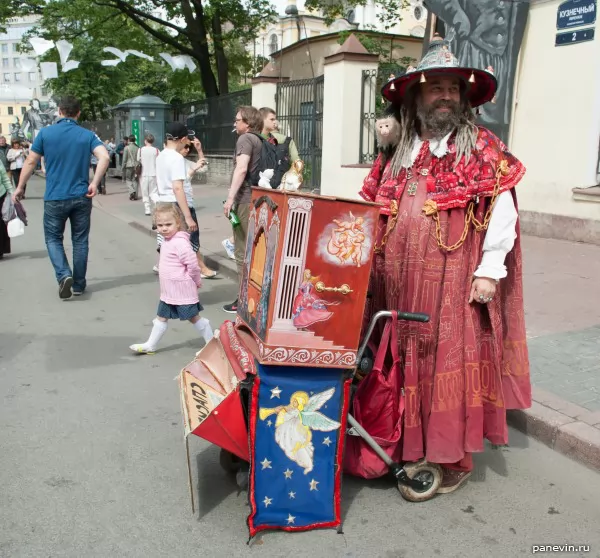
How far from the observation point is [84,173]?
6.54 m

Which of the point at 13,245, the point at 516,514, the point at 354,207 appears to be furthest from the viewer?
the point at 13,245

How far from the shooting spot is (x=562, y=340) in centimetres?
478

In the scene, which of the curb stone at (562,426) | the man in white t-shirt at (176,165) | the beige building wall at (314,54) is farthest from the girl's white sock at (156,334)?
the beige building wall at (314,54)

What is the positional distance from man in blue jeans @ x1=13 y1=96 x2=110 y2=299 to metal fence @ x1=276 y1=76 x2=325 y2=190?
7741 millimetres

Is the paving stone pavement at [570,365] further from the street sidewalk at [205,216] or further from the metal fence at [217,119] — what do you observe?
the metal fence at [217,119]

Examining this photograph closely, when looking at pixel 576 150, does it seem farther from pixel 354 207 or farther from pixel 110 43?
pixel 110 43

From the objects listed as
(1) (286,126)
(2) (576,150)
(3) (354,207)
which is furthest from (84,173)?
(1) (286,126)

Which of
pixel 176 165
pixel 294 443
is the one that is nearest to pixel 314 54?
pixel 176 165

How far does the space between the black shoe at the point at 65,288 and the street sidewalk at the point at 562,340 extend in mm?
1948

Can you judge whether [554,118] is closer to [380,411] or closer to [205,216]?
[205,216]

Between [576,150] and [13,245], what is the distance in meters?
8.30

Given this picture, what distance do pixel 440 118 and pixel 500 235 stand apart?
22.1 inches

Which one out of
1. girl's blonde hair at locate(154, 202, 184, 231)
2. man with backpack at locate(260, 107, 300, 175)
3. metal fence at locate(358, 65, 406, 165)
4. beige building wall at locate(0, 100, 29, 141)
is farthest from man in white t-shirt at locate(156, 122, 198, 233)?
beige building wall at locate(0, 100, 29, 141)

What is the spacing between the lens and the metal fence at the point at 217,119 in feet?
62.2
